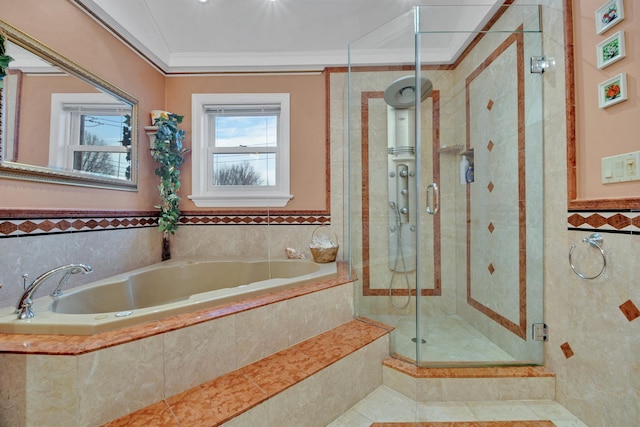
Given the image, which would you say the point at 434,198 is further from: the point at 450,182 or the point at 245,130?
the point at 245,130

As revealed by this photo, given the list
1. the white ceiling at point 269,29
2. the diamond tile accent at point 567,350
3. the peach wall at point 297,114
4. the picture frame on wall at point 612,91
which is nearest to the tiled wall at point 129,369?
the peach wall at point 297,114

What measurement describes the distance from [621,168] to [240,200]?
2.46 metres

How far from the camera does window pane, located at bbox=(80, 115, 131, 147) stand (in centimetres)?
174

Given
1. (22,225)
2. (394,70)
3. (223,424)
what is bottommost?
(223,424)

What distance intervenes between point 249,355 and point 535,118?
2.05m

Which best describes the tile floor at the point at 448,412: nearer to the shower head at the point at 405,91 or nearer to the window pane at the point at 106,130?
the shower head at the point at 405,91

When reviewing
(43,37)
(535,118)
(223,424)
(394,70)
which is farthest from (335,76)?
(223,424)

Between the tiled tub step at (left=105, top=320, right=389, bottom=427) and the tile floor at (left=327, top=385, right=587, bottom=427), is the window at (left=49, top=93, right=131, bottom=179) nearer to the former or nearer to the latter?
the tiled tub step at (left=105, top=320, right=389, bottom=427)

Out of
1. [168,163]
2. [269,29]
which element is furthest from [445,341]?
[269,29]

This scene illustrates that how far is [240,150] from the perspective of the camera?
8.57 ft

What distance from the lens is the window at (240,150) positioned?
2.53m

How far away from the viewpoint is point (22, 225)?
1.38 m

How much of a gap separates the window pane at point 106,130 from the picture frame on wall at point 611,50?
2.80 metres

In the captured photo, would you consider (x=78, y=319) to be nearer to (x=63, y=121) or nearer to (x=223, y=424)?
(x=223, y=424)
